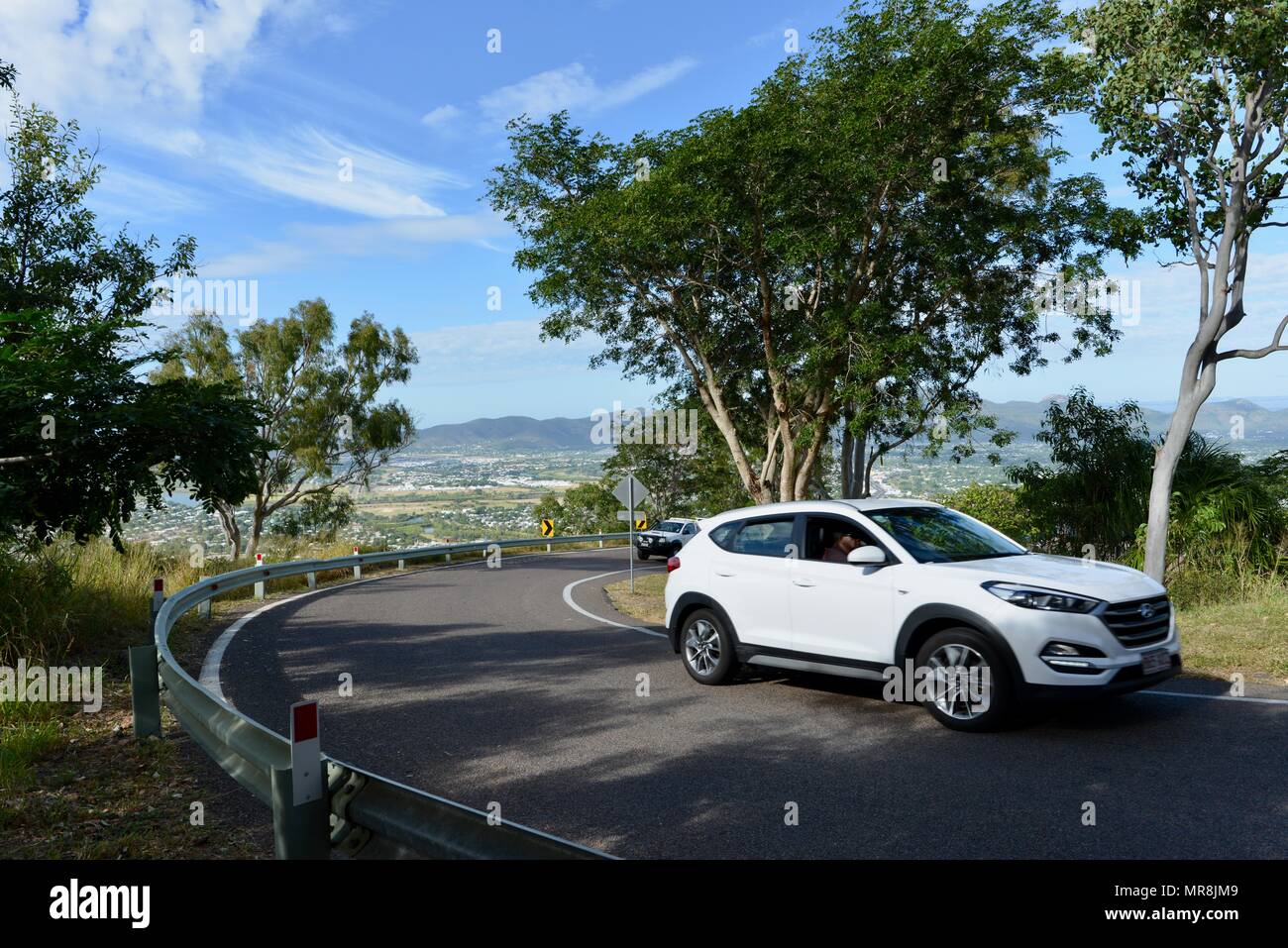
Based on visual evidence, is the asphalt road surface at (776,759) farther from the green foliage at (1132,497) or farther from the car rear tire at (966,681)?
the green foliage at (1132,497)

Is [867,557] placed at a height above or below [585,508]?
above

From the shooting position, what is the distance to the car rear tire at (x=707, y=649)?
8633 millimetres

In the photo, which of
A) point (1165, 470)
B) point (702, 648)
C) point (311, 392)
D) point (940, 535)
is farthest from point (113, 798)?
point (311, 392)

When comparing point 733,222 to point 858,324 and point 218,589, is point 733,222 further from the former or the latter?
point 218,589

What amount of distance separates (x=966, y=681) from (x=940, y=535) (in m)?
1.58

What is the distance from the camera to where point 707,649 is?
349 inches

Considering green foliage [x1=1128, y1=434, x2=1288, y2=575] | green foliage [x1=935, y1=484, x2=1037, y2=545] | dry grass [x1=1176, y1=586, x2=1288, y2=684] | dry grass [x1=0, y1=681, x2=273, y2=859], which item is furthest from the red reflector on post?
green foliage [x1=935, y1=484, x2=1037, y2=545]

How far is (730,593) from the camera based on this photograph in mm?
8617

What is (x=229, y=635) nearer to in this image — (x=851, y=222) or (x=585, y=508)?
(x=851, y=222)

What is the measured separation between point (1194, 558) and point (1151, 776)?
10.2m

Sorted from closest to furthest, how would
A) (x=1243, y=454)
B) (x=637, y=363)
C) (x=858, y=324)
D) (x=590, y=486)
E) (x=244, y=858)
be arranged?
(x=244, y=858), (x=1243, y=454), (x=858, y=324), (x=637, y=363), (x=590, y=486)

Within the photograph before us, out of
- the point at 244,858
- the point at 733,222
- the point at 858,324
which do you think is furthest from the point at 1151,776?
the point at 733,222

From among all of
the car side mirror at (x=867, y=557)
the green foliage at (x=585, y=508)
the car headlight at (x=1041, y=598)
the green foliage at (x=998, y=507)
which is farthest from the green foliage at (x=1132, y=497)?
the green foliage at (x=585, y=508)
